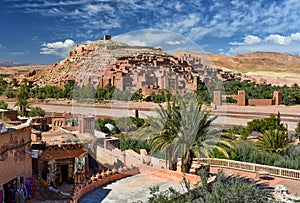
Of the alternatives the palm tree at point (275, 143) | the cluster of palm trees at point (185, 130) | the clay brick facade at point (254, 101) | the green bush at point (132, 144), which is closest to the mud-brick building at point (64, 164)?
the green bush at point (132, 144)

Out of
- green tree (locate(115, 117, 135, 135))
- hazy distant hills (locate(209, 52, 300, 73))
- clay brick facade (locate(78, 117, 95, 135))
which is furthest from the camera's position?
hazy distant hills (locate(209, 52, 300, 73))

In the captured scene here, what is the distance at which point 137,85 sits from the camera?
998 centimetres

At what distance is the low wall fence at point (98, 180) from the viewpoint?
7407mm

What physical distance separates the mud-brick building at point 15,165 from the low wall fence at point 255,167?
18.3 feet

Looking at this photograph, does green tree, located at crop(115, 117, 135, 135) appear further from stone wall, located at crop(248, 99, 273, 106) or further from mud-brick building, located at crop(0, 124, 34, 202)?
stone wall, located at crop(248, 99, 273, 106)

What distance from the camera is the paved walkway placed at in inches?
288

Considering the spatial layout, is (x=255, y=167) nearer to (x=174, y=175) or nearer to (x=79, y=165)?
(x=174, y=175)

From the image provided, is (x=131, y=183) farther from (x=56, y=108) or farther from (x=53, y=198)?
(x=56, y=108)

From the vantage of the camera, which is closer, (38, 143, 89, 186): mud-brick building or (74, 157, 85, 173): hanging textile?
(38, 143, 89, 186): mud-brick building

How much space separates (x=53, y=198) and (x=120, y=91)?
3991mm

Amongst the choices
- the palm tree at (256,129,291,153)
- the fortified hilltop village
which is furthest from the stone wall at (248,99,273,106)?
the palm tree at (256,129,291,153)

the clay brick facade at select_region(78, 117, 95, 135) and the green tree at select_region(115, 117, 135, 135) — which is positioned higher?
the green tree at select_region(115, 117, 135, 135)

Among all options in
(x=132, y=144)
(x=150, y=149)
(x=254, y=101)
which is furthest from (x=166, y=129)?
(x=254, y=101)

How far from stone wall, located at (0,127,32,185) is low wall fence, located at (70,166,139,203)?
7.84 feet
